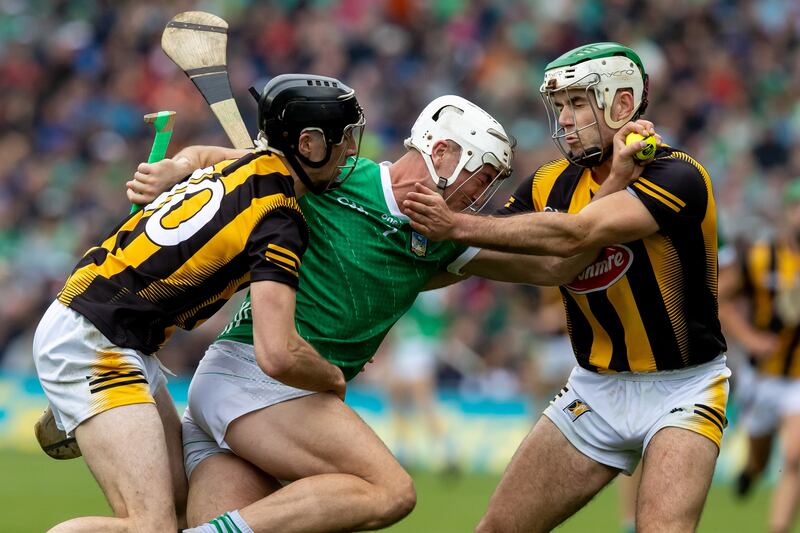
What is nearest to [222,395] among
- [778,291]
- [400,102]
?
[778,291]

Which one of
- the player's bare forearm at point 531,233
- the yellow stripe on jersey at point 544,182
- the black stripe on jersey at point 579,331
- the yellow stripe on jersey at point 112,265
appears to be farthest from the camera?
the yellow stripe on jersey at point 544,182

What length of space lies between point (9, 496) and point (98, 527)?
261 inches

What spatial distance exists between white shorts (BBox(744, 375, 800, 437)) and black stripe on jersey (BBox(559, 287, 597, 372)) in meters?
4.07

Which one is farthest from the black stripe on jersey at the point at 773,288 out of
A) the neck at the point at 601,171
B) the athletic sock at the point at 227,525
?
the athletic sock at the point at 227,525

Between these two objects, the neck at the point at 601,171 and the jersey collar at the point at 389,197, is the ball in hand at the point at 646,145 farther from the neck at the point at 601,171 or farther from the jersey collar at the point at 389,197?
the jersey collar at the point at 389,197

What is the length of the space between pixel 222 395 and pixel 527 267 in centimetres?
151

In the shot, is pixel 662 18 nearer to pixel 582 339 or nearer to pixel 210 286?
pixel 582 339

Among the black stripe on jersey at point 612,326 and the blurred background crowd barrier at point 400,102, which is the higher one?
the black stripe on jersey at point 612,326

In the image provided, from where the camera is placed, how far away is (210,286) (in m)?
5.11

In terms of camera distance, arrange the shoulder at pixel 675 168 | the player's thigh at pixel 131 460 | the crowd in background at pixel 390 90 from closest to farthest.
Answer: the player's thigh at pixel 131 460 < the shoulder at pixel 675 168 < the crowd in background at pixel 390 90

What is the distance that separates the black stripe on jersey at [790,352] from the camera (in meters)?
9.62

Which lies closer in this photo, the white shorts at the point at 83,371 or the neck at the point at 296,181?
the white shorts at the point at 83,371

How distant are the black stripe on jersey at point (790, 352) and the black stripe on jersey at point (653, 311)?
4361 millimetres

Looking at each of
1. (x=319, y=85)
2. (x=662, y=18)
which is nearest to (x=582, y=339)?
(x=319, y=85)
